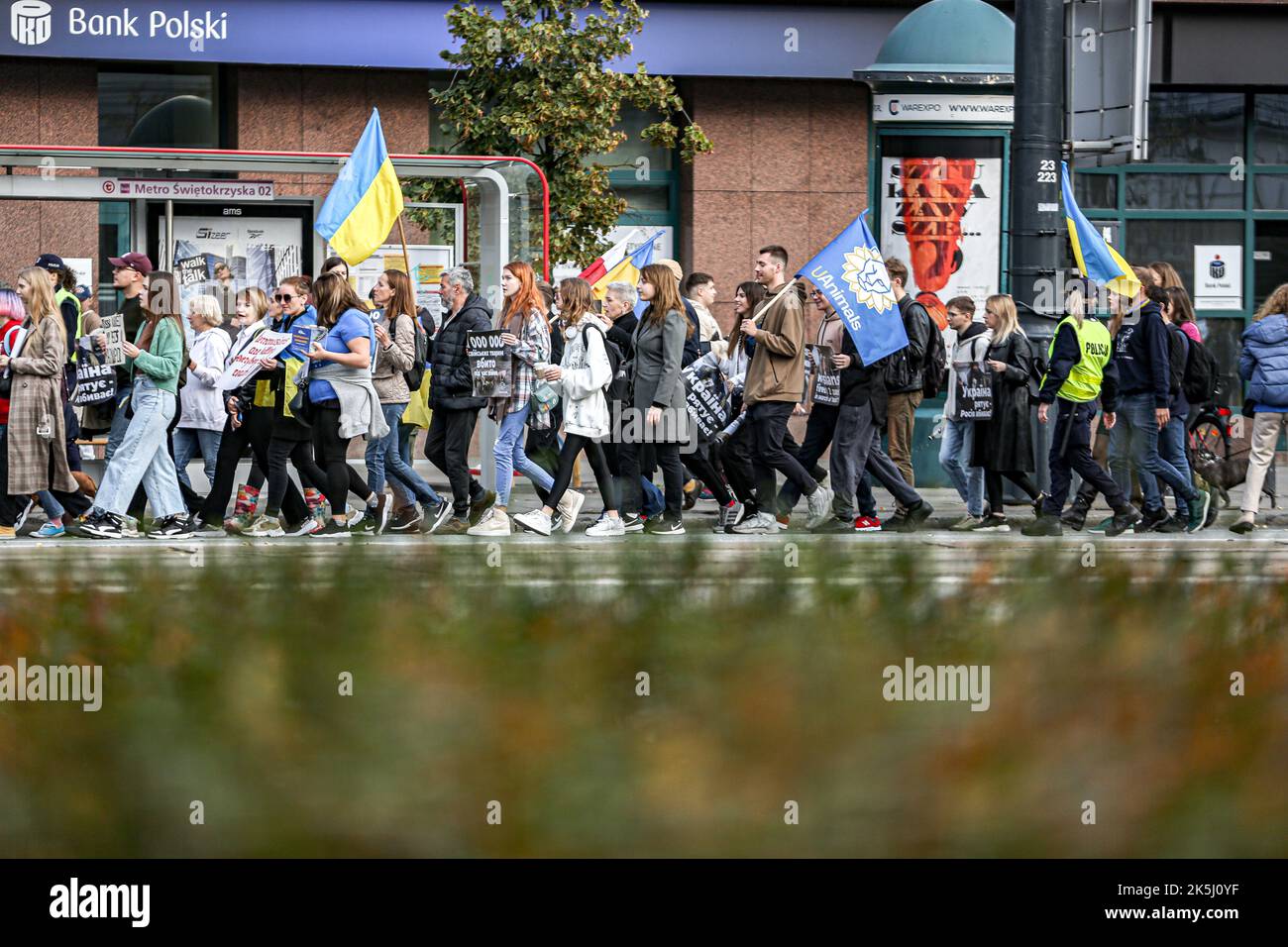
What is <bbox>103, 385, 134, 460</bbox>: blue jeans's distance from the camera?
440 inches

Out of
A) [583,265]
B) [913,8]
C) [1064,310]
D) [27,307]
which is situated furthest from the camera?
[913,8]

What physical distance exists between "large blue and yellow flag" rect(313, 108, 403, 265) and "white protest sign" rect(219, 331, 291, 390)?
1.55m

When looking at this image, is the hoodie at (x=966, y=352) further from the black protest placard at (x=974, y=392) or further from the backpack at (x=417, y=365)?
the backpack at (x=417, y=365)

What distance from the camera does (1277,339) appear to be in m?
11.2

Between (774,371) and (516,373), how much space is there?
5.06ft

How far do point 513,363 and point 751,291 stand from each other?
5.10 ft

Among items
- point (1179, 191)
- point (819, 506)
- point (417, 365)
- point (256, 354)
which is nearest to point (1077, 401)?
point (819, 506)

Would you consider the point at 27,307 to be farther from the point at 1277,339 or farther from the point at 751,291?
the point at 1277,339

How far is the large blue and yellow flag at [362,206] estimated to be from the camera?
11.9 m

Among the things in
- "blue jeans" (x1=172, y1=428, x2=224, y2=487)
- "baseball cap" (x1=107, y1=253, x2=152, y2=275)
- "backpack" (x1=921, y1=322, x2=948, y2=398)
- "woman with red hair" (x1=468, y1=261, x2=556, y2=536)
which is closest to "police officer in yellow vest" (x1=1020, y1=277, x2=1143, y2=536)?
"backpack" (x1=921, y1=322, x2=948, y2=398)

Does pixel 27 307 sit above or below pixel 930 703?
above

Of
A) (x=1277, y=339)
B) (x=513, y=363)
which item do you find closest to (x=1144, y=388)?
(x=1277, y=339)

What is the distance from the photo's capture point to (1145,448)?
37.3 feet

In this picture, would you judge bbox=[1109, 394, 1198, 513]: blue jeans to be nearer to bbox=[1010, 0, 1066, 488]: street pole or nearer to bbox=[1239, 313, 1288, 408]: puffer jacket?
bbox=[1239, 313, 1288, 408]: puffer jacket
